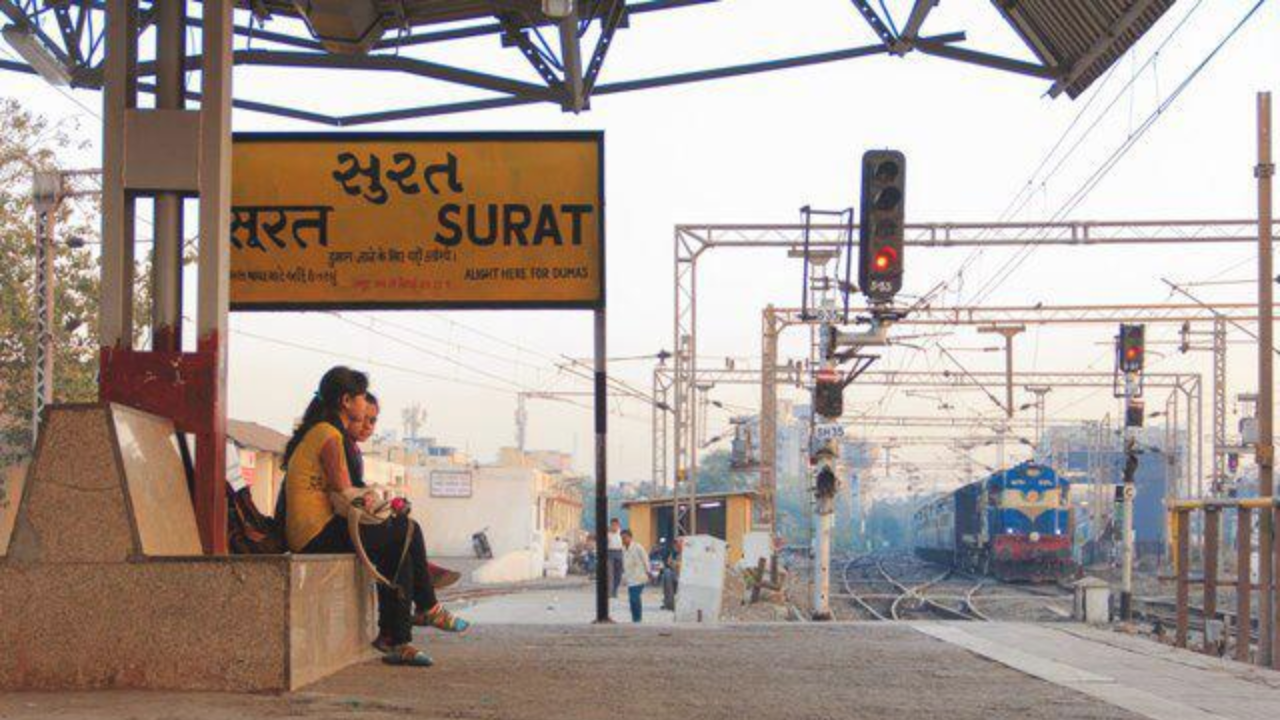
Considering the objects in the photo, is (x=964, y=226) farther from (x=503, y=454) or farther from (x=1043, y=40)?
(x=503, y=454)

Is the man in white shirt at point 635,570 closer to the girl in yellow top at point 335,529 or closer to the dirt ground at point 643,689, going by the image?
the dirt ground at point 643,689

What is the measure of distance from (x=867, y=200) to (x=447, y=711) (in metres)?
10.4

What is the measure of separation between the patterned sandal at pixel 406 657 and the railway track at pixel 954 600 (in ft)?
76.4

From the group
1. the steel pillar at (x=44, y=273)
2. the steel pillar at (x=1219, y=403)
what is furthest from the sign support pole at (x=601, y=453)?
the steel pillar at (x=1219, y=403)

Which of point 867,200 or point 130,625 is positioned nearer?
point 130,625

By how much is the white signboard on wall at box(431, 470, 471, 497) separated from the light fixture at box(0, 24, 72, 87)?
57.4m

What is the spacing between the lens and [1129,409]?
25.8m

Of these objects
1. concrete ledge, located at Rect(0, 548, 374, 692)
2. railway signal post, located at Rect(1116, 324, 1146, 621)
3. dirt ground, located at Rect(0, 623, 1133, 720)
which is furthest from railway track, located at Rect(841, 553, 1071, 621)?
concrete ledge, located at Rect(0, 548, 374, 692)

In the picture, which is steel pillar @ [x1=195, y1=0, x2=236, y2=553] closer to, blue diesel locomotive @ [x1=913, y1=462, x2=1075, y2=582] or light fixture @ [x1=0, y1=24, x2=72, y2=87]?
light fixture @ [x1=0, y1=24, x2=72, y2=87]

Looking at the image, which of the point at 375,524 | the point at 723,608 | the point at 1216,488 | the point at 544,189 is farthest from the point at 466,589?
the point at 375,524

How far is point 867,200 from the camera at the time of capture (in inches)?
639

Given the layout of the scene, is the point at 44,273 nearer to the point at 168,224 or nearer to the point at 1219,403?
the point at 168,224

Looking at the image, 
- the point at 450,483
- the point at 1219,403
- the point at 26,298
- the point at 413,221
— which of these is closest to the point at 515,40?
the point at 413,221

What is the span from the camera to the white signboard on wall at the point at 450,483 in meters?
70.4
